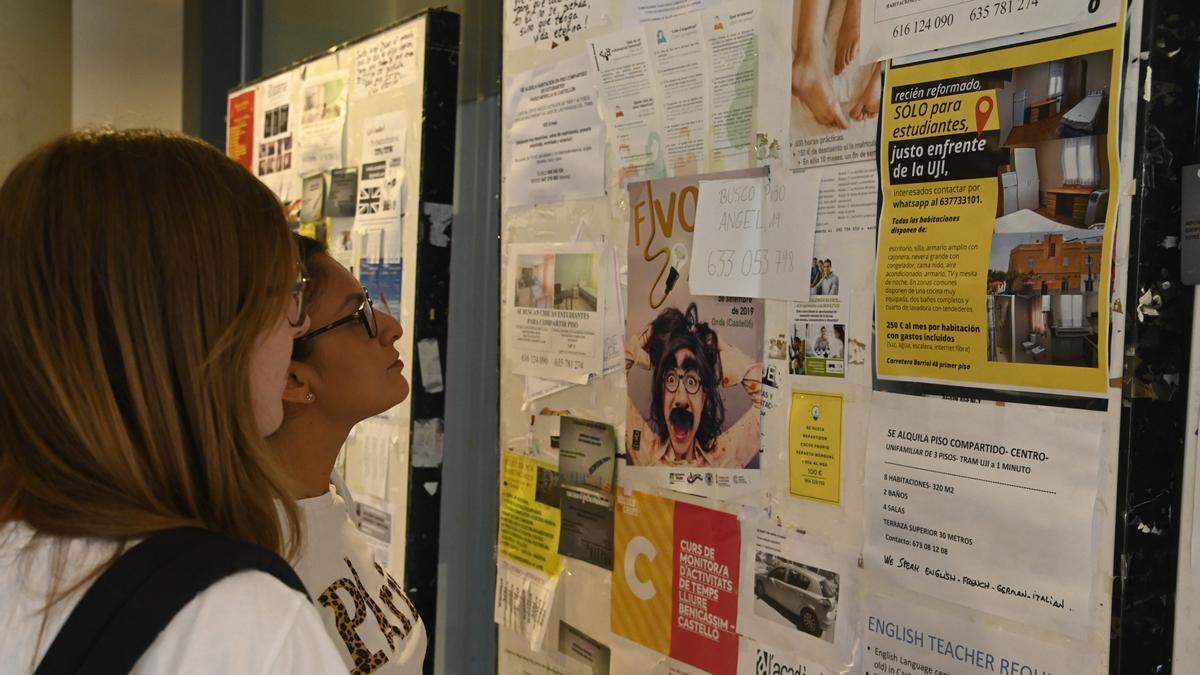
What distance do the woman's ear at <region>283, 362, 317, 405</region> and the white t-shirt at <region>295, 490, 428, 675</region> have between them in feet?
0.49

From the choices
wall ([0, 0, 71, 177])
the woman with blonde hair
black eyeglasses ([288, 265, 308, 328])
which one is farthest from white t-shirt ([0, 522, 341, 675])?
wall ([0, 0, 71, 177])

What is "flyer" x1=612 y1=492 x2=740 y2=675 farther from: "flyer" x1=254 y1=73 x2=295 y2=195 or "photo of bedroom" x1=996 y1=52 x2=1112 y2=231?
"flyer" x1=254 y1=73 x2=295 y2=195

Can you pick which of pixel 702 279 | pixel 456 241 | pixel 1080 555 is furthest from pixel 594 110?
pixel 1080 555

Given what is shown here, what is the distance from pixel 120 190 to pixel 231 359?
6.7 inches

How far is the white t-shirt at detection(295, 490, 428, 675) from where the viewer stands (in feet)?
4.44

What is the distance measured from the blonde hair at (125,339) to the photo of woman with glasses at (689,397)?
729mm

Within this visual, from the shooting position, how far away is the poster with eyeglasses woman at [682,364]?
1.42m

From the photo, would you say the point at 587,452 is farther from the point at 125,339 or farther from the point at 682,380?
the point at 125,339

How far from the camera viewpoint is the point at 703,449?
148 cm

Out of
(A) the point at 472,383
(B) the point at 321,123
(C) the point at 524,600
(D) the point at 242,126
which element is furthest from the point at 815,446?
(D) the point at 242,126

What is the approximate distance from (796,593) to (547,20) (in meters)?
1.06

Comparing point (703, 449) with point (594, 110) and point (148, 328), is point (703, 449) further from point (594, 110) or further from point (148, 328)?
point (148, 328)

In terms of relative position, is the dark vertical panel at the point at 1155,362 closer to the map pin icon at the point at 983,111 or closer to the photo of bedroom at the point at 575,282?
the map pin icon at the point at 983,111

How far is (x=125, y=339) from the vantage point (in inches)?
32.7
